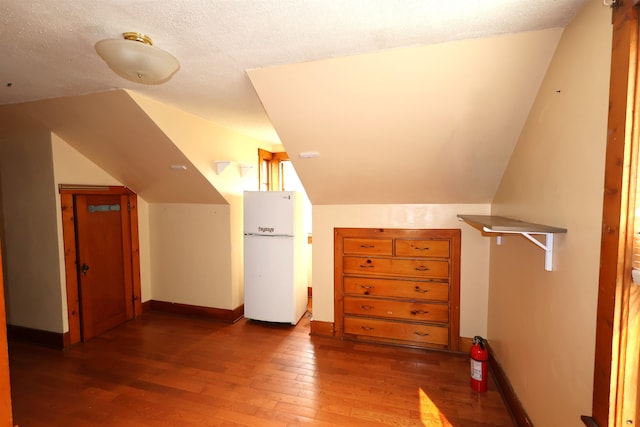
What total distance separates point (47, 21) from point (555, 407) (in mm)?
3125

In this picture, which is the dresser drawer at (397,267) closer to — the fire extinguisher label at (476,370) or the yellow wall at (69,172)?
the fire extinguisher label at (476,370)

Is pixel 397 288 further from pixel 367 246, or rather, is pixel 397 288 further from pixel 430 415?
pixel 430 415

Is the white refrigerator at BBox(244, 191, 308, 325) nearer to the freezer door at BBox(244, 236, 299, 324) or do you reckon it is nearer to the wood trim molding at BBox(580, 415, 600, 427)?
the freezer door at BBox(244, 236, 299, 324)

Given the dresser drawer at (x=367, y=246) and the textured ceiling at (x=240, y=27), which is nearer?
the textured ceiling at (x=240, y=27)

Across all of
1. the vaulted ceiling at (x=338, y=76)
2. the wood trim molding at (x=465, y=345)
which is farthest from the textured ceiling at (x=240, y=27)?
the wood trim molding at (x=465, y=345)

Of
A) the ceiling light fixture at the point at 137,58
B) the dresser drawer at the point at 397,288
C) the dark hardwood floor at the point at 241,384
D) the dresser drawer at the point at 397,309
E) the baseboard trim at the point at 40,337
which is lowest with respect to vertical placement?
the dark hardwood floor at the point at 241,384

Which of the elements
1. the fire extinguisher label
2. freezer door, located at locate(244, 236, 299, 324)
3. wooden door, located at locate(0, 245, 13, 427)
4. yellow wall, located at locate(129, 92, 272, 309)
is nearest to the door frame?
yellow wall, located at locate(129, 92, 272, 309)

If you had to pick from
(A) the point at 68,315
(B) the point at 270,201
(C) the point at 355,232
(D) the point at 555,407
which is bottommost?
(A) the point at 68,315

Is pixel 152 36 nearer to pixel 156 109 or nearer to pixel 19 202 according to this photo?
pixel 156 109

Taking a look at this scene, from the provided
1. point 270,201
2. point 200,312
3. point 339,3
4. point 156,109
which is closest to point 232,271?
point 200,312

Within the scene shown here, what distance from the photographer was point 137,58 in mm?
1342

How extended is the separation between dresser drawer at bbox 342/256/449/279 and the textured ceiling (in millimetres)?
2061

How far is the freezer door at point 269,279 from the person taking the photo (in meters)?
3.51

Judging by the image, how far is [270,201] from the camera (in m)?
3.52
